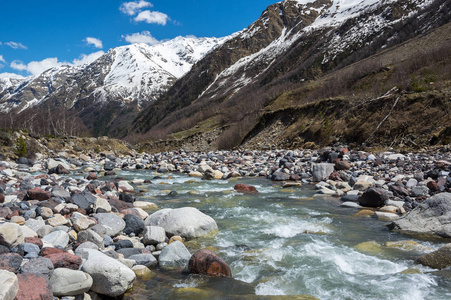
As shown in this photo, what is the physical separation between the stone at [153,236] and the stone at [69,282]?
2181mm

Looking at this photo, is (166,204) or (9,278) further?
(166,204)

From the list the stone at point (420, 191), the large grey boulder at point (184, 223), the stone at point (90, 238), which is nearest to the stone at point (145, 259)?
the stone at point (90, 238)

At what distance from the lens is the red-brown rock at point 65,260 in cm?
425

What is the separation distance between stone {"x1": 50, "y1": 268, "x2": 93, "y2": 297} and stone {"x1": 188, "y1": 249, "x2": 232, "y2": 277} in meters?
1.68

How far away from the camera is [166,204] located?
10.3 m

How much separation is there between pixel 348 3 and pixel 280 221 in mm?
149297

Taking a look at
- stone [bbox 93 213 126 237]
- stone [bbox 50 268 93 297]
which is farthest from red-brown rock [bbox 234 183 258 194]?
stone [bbox 50 268 93 297]

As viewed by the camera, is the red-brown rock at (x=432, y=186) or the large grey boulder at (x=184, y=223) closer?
the large grey boulder at (x=184, y=223)

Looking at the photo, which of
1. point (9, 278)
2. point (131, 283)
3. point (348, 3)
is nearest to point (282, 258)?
point (131, 283)

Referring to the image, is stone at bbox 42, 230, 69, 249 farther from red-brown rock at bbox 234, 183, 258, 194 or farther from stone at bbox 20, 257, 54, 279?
red-brown rock at bbox 234, 183, 258, 194

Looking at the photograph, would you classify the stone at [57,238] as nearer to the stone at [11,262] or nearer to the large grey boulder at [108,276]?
the stone at [11,262]

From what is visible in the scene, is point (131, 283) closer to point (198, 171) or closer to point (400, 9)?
point (198, 171)

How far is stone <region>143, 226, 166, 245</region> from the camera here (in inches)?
246

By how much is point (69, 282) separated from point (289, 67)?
336ft
